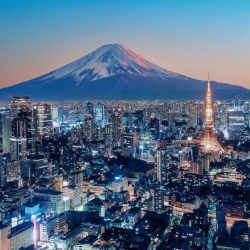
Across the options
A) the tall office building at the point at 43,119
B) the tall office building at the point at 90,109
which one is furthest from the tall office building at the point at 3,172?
the tall office building at the point at 90,109

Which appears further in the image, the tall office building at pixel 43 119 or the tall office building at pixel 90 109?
the tall office building at pixel 90 109

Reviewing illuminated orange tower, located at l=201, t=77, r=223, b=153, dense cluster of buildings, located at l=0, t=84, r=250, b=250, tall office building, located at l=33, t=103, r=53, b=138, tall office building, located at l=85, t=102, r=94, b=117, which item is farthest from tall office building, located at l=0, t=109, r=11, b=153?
illuminated orange tower, located at l=201, t=77, r=223, b=153

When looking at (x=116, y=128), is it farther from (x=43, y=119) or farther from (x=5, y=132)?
(x=5, y=132)

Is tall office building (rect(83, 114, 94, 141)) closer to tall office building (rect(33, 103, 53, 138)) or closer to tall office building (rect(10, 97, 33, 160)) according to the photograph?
tall office building (rect(33, 103, 53, 138))

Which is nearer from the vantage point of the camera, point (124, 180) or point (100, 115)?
point (124, 180)

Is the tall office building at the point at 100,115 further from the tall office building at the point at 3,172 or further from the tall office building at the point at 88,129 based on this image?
the tall office building at the point at 3,172

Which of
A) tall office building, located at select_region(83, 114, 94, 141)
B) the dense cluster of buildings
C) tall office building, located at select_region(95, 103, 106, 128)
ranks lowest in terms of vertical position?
the dense cluster of buildings

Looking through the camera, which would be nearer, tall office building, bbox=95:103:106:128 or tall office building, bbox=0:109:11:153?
tall office building, bbox=0:109:11:153

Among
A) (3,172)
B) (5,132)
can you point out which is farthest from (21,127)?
(3,172)
